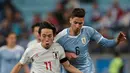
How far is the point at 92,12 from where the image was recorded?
20078mm

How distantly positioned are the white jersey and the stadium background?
740 centimetres

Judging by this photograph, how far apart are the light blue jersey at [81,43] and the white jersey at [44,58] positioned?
343 mm

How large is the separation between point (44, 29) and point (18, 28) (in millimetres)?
10493

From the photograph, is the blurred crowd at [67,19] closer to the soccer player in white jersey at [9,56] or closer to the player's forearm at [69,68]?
the soccer player in white jersey at [9,56]

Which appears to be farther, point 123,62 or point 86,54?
point 123,62

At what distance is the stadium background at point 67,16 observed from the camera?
17.8m

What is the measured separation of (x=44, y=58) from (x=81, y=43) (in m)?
0.78

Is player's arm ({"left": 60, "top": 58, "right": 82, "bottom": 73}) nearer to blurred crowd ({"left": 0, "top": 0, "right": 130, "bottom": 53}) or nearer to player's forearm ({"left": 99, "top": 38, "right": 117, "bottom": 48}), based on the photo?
player's forearm ({"left": 99, "top": 38, "right": 117, "bottom": 48})

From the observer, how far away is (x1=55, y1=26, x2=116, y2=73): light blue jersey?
964 cm

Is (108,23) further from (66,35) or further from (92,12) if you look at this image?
(66,35)

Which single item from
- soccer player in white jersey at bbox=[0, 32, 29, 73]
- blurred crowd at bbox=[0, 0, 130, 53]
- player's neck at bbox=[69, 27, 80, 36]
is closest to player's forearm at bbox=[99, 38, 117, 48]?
player's neck at bbox=[69, 27, 80, 36]

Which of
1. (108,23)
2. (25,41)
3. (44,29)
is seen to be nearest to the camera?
(44,29)

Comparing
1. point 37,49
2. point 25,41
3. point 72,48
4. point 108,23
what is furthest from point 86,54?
point 108,23

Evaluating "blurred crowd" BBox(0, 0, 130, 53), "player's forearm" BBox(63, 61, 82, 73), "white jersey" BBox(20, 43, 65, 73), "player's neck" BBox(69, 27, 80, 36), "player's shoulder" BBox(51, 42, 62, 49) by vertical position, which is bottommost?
"blurred crowd" BBox(0, 0, 130, 53)
